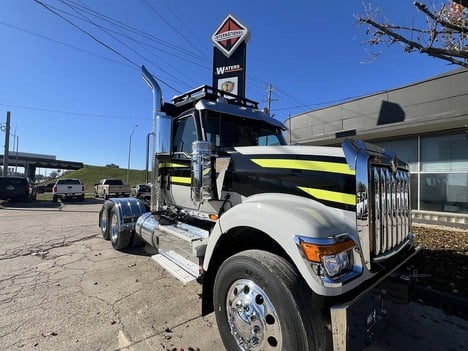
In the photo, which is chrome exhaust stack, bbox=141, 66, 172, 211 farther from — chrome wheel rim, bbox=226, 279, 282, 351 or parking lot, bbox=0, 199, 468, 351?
chrome wheel rim, bbox=226, 279, 282, 351

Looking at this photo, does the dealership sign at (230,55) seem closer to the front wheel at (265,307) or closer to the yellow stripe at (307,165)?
the yellow stripe at (307,165)

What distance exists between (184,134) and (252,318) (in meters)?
2.94

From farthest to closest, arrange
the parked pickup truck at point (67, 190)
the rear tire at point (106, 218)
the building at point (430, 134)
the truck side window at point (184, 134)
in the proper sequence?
the parked pickup truck at point (67, 190), the building at point (430, 134), the rear tire at point (106, 218), the truck side window at point (184, 134)

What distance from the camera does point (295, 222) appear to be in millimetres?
2424

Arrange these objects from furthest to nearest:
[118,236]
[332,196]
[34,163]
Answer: [34,163], [118,236], [332,196]

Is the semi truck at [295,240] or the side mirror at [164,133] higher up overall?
the side mirror at [164,133]

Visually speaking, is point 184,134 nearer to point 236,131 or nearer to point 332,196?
point 236,131

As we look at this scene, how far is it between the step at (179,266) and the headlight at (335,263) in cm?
A: 188

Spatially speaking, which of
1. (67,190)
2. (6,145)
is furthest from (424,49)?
(6,145)

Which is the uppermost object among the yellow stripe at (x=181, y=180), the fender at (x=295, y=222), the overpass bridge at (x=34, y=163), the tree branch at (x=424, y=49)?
the overpass bridge at (x=34, y=163)

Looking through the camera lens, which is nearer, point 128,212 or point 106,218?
point 128,212

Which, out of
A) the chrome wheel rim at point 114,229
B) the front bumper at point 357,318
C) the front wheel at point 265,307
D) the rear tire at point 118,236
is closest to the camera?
the front bumper at point 357,318

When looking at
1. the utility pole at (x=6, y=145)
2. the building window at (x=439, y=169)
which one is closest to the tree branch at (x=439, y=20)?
the building window at (x=439, y=169)

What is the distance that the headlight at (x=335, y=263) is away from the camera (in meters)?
2.23
